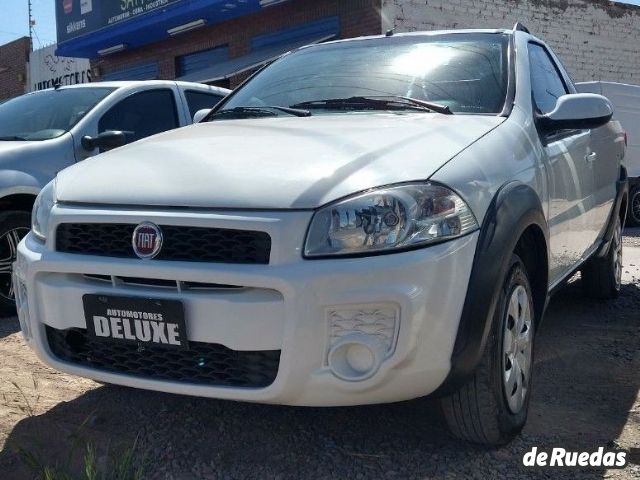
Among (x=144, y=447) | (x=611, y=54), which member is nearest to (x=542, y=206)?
(x=144, y=447)

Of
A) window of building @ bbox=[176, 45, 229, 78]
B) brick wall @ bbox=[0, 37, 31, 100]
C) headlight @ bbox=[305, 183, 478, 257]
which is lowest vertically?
brick wall @ bbox=[0, 37, 31, 100]

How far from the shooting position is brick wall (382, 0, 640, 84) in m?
12.8

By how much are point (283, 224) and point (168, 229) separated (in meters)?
0.40

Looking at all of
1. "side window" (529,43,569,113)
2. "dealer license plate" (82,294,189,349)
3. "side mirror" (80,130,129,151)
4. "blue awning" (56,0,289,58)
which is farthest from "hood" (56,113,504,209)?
"blue awning" (56,0,289,58)

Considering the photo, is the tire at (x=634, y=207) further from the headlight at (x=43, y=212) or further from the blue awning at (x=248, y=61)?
the headlight at (x=43, y=212)

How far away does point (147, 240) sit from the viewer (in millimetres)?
2402

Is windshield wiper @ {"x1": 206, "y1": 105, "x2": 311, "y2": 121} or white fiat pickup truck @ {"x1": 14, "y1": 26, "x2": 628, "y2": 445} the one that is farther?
windshield wiper @ {"x1": 206, "y1": 105, "x2": 311, "y2": 121}

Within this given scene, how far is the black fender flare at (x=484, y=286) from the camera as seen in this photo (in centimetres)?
233

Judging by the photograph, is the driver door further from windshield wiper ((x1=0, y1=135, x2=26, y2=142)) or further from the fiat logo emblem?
windshield wiper ((x1=0, y1=135, x2=26, y2=142))

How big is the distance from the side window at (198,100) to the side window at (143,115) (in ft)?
0.58

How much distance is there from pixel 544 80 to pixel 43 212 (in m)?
2.59

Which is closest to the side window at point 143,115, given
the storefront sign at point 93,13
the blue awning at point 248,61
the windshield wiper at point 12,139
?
the windshield wiper at point 12,139

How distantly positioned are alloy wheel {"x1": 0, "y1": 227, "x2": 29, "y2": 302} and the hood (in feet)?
6.55

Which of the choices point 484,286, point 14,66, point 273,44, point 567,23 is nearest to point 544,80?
point 484,286
